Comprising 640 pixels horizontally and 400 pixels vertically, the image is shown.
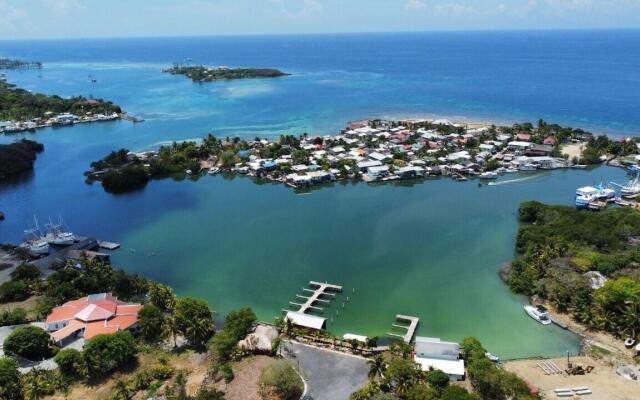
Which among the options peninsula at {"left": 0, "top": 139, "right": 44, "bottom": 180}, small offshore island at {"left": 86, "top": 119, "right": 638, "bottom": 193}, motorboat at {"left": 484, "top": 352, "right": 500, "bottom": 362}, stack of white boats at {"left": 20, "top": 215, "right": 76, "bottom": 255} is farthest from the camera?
peninsula at {"left": 0, "top": 139, "right": 44, "bottom": 180}

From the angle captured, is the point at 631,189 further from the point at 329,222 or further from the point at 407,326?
the point at 407,326

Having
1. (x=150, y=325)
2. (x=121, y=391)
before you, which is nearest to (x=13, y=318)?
(x=150, y=325)

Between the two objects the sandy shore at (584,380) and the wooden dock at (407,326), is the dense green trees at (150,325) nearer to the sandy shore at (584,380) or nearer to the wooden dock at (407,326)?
the wooden dock at (407,326)

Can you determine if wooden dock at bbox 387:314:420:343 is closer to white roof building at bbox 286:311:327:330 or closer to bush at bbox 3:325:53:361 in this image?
white roof building at bbox 286:311:327:330

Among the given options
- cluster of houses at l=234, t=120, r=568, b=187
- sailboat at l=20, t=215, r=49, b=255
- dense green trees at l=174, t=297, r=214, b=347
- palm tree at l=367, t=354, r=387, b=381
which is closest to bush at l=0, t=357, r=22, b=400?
→ dense green trees at l=174, t=297, r=214, b=347

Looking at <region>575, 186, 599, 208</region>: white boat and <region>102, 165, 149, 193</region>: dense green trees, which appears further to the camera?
<region>102, 165, 149, 193</region>: dense green trees

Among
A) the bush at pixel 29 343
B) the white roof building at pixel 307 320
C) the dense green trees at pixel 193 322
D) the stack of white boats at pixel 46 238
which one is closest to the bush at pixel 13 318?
the bush at pixel 29 343

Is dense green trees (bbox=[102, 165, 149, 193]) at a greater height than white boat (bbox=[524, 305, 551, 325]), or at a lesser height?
greater

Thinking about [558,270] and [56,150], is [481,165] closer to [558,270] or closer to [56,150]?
[558,270]
